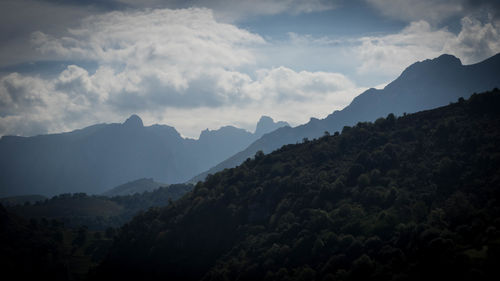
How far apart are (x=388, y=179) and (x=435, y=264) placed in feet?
176

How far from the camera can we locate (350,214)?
4067 inches

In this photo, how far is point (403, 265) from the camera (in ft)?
226

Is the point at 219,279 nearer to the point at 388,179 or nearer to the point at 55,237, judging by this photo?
the point at 388,179

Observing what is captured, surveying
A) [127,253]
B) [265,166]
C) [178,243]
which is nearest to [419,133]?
[265,166]

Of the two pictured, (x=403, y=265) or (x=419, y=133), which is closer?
(x=403, y=265)

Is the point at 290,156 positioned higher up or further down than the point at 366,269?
higher up

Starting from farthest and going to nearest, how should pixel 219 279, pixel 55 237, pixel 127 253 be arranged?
1. pixel 55 237
2. pixel 127 253
3. pixel 219 279

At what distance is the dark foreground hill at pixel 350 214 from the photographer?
237 ft

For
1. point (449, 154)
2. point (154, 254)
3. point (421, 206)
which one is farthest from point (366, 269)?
point (154, 254)

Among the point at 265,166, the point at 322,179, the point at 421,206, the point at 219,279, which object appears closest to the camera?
the point at 421,206

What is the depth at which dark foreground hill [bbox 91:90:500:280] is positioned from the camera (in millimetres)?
72125

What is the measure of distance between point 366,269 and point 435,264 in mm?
13800

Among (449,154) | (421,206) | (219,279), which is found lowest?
(219,279)

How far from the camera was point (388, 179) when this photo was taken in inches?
A: 4518
